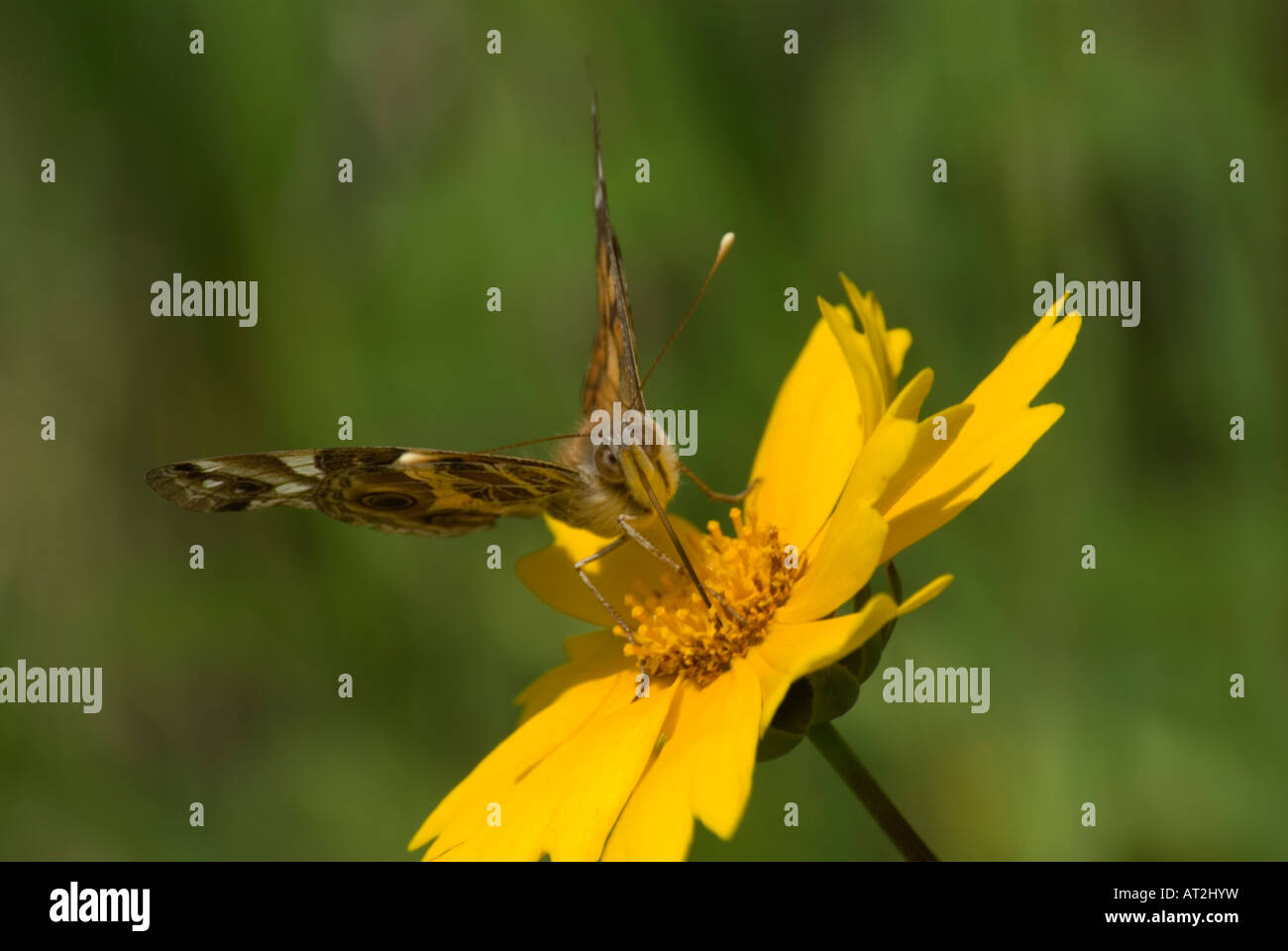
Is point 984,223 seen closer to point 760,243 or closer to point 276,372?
point 760,243

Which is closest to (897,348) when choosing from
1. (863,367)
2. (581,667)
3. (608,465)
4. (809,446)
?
(809,446)

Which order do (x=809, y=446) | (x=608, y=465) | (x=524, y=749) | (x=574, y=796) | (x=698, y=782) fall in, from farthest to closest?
1. (x=809, y=446)
2. (x=608, y=465)
3. (x=524, y=749)
4. (x=574, y=796)
5. (x=698, y=782)

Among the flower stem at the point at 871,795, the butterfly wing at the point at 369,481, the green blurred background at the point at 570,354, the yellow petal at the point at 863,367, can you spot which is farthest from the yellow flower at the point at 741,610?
the green blurred background at the point at 570,354

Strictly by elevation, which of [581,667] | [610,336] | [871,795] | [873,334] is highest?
[610,336]

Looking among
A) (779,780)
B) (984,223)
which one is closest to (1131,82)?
(984,223)

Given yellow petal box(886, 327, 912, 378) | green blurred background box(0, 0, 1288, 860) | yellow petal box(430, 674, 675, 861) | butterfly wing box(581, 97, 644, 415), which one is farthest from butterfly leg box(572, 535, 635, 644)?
green blurred background box(0, 0, 1288, 860)

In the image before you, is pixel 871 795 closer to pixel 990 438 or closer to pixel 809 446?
pixel 990 438

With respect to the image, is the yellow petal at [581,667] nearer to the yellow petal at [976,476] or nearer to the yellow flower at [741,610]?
the yellow flower at [741,610]
